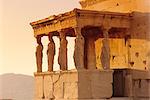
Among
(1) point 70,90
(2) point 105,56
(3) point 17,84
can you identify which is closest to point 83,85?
(1) point 70,90

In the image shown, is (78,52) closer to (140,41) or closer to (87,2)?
(140,41)

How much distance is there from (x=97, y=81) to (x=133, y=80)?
1.59 meters

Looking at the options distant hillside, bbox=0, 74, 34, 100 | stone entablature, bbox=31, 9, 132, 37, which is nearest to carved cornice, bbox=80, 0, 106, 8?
stone entablature, bbox=31, 9, 132, 37

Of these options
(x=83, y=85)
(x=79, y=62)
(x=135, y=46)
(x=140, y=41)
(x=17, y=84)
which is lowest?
(x=17, y=84)

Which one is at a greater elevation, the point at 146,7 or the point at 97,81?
the point at 146,7

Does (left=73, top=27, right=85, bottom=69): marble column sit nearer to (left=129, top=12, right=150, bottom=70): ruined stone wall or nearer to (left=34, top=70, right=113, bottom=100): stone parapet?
(left=34, top=70, right=113, bottom=100): stone parapet

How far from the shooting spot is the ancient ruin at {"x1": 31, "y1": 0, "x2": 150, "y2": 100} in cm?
1544

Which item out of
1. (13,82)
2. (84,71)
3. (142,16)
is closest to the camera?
(84,71)

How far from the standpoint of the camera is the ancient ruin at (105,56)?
15.4 metres

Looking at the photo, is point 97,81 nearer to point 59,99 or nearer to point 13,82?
point 59,99

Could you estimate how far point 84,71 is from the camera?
1531 cm

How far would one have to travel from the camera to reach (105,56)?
51.8 feet

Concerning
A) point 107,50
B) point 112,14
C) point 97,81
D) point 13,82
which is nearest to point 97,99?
point 97,81

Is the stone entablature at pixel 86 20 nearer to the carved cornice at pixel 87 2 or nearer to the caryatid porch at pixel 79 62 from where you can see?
the caryatid porch at pixel 79 62
